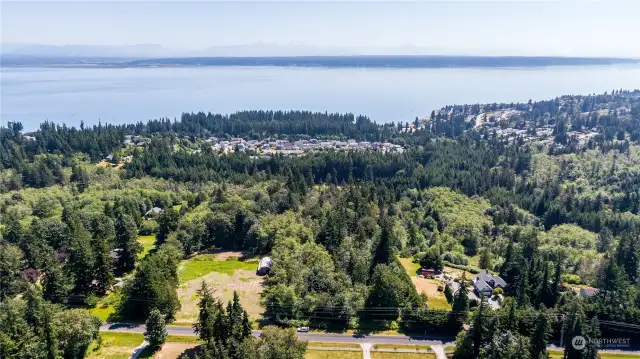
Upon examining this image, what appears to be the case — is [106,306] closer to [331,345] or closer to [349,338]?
[331,345]

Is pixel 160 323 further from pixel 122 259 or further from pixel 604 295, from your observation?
pixel 604 295

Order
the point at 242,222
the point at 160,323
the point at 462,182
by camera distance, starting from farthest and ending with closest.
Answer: the point at 462,182 → the point at 242,222 → the point at 160,323

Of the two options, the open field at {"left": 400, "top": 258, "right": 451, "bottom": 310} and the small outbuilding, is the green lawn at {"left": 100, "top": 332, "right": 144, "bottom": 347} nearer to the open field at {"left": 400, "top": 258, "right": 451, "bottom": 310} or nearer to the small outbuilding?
the small outbuilding

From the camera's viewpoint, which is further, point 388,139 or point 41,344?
point 388,139

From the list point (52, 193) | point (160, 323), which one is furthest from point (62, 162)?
point (160, 323)

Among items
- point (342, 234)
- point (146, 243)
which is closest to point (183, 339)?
point (342, 234)

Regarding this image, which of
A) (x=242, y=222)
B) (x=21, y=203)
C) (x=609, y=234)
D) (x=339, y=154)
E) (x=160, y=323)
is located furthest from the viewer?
(x=339, y=154)

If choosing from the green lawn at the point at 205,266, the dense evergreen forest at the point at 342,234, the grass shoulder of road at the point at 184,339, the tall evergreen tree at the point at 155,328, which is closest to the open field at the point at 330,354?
the dense evergreen forest at the point at 342,234
